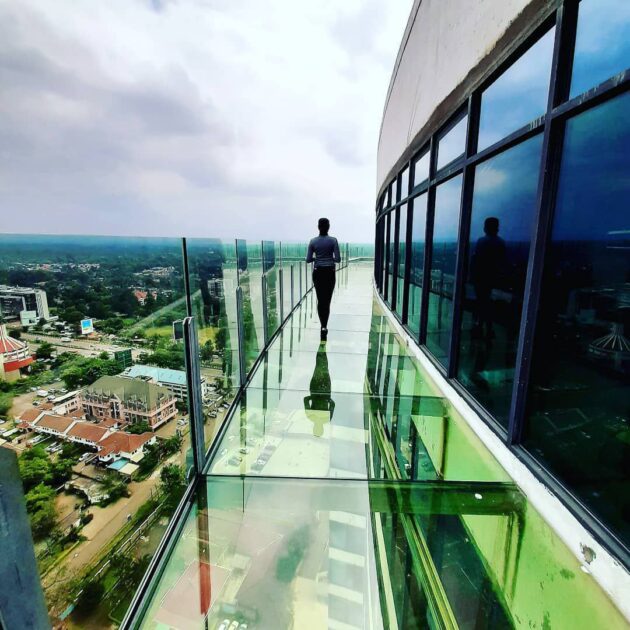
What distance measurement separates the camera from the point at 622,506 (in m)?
1.74

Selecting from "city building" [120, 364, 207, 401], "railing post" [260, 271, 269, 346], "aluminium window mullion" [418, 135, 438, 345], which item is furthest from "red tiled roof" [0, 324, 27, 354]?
"aluminium window mullion" [418, 135, 438, 345]

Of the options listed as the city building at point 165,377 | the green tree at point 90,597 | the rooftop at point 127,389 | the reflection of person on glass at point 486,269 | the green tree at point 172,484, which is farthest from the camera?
the reflection of person on glass at point 486,269

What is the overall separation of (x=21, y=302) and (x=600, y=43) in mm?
2676

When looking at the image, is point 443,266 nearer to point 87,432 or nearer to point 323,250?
point 323,250

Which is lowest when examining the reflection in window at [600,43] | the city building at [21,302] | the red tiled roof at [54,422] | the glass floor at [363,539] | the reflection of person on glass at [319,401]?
the glass floor at [363,539]

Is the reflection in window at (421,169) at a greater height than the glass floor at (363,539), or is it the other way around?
the reflection in window at (421,169)

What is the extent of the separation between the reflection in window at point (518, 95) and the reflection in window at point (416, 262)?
1.84 meters

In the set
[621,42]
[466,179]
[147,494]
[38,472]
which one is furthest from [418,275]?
[38,472]

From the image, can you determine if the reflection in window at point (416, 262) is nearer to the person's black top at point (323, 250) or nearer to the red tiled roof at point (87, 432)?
the person's black top at point (323, 250)

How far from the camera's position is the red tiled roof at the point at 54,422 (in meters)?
1.25

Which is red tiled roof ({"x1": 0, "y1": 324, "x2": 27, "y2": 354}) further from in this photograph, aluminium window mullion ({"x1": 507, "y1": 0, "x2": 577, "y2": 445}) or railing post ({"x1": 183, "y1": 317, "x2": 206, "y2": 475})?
aluminium window mullion ({"x1": 507, "y1": 0, "x2": 577, "y2": 445})

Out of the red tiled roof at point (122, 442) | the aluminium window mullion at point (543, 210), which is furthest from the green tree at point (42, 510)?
the aluminium window mullion at point (543, 210)

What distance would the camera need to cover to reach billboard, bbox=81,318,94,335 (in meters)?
1.48

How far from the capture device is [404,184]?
259 inches
